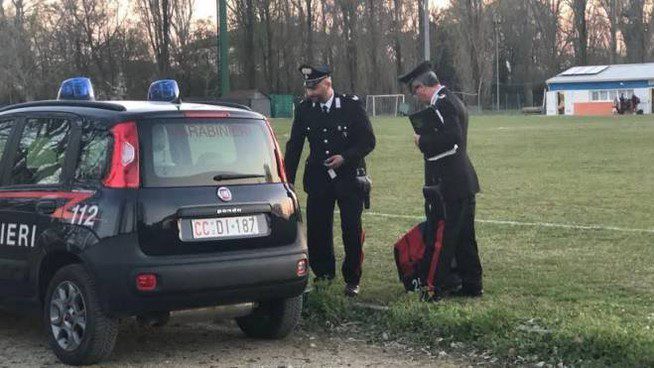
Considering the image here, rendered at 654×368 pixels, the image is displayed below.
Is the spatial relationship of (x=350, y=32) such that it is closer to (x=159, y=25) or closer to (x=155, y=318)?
(x=159, y=25)

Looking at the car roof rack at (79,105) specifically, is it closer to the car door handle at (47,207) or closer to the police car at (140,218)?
the police car at (140,218)

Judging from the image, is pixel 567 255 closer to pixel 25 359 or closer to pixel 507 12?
pixel 25 359

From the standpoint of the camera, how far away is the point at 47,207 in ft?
18.4

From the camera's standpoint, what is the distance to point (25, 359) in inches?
226

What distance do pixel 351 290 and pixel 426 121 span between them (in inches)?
61.2

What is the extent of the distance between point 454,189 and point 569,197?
7.63 metres

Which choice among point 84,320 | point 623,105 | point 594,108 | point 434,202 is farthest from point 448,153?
point 594,108

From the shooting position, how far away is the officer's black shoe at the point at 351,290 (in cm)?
720

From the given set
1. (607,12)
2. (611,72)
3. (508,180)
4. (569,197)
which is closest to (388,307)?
(569,197)

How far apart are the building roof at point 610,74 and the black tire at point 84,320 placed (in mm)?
67627

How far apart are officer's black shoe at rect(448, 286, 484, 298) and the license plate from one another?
6.89ft

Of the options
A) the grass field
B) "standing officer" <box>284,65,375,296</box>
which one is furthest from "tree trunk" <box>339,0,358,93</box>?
"standing officer" <box>284,65,375,296</box>

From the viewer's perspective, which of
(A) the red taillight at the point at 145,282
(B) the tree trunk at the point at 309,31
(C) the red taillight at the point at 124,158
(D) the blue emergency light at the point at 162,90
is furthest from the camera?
(B) the tree trunk at the point at 309,31

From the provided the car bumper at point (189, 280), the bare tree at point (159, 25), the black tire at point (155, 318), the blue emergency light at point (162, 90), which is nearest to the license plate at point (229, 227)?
the car bumper at point (189, 280)
